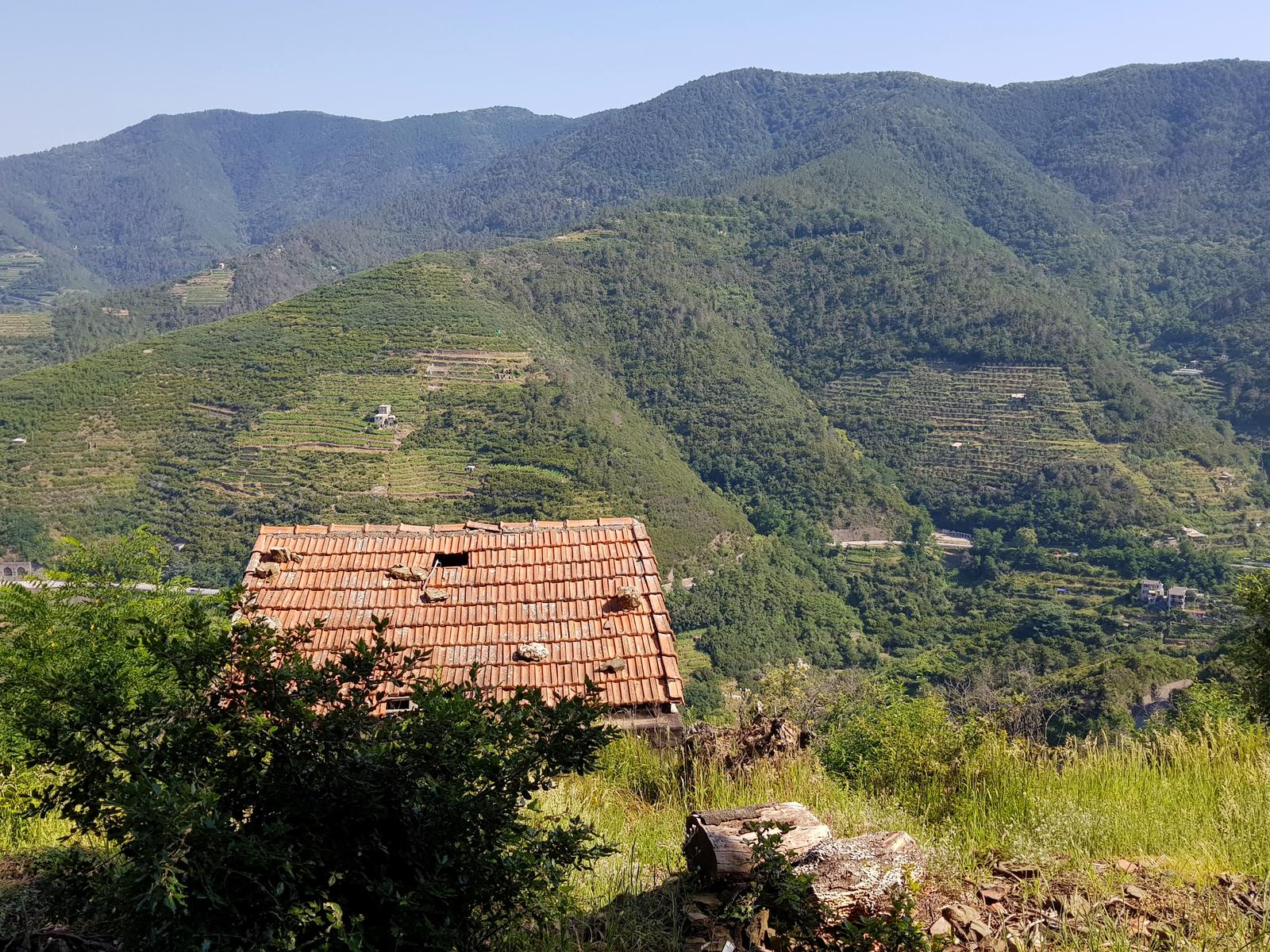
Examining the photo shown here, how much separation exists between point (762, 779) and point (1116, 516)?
68.3m

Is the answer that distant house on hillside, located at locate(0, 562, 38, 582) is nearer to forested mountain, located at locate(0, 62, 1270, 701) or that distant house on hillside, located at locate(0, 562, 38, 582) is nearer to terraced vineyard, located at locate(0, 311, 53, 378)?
forested mountain, located at locate(0, 62, 1270, 701)

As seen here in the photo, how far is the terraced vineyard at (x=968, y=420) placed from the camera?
241ft

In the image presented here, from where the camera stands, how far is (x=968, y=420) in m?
81.2

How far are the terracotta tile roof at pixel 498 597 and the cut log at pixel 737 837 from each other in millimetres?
2986

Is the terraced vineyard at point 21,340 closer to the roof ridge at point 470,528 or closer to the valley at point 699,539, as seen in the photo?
the valley at point 699,539

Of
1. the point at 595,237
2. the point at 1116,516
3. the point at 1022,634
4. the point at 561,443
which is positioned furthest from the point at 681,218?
the point at 1022,634

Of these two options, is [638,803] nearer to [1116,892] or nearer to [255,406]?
[1116,892]

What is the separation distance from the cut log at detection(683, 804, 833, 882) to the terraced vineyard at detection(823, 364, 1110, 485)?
73.5 metres

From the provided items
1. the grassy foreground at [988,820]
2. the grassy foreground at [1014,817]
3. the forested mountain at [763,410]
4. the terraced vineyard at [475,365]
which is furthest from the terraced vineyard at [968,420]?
the grassy foreground at [988,820]

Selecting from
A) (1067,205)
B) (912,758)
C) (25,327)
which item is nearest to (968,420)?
(912,758)

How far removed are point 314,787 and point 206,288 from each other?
155 meters

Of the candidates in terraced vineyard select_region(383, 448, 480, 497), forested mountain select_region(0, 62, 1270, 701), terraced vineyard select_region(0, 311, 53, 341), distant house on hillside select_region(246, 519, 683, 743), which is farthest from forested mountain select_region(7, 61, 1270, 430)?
distant house on hillside select_region(246, 519, 683, 743)

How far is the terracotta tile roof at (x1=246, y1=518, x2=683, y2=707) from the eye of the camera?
6684mm

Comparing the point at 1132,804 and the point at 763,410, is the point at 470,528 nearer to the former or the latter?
the point at 1132,804
